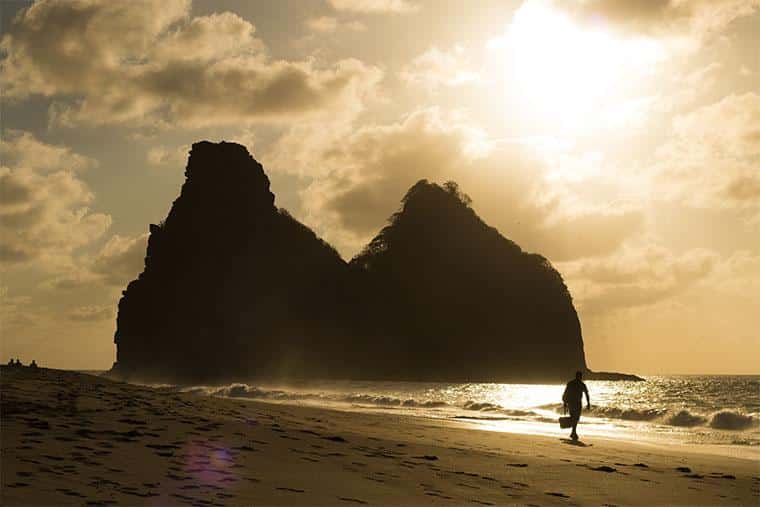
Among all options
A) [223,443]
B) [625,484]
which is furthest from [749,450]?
[223,443]

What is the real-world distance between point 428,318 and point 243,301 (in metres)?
39.0

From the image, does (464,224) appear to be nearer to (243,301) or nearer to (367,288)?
(367,288)

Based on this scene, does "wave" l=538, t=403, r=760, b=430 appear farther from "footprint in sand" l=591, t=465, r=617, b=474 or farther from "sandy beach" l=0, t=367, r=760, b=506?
"footprint in sand" l=591, t=465, r=617, b=474

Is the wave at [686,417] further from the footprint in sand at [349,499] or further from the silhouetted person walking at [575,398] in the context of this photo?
the footprint in sand at [349,499]

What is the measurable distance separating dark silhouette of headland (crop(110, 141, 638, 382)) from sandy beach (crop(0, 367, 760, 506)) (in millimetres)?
125045

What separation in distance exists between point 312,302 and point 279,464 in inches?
5641

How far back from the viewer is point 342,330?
154875mm

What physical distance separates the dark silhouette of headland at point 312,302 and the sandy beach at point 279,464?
410 feet

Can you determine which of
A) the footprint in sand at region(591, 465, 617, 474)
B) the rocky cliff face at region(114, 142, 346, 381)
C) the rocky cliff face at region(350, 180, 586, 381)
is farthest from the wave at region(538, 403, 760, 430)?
the rocky cliff face at region(350, 180, 586, 381)

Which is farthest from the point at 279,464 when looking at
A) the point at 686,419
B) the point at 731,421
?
the point at 731,421

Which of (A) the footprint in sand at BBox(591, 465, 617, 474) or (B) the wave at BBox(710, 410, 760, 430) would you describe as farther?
(B) the wave at BBox(710, 410, 760, 430)

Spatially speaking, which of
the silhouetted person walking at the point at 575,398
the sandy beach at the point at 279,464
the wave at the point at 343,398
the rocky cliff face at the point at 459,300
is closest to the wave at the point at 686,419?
the silhouetted person walking at the point at 575,398

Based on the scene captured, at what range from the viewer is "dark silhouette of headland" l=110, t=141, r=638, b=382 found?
5807 inches

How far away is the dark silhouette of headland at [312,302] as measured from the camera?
147500 millimetres
